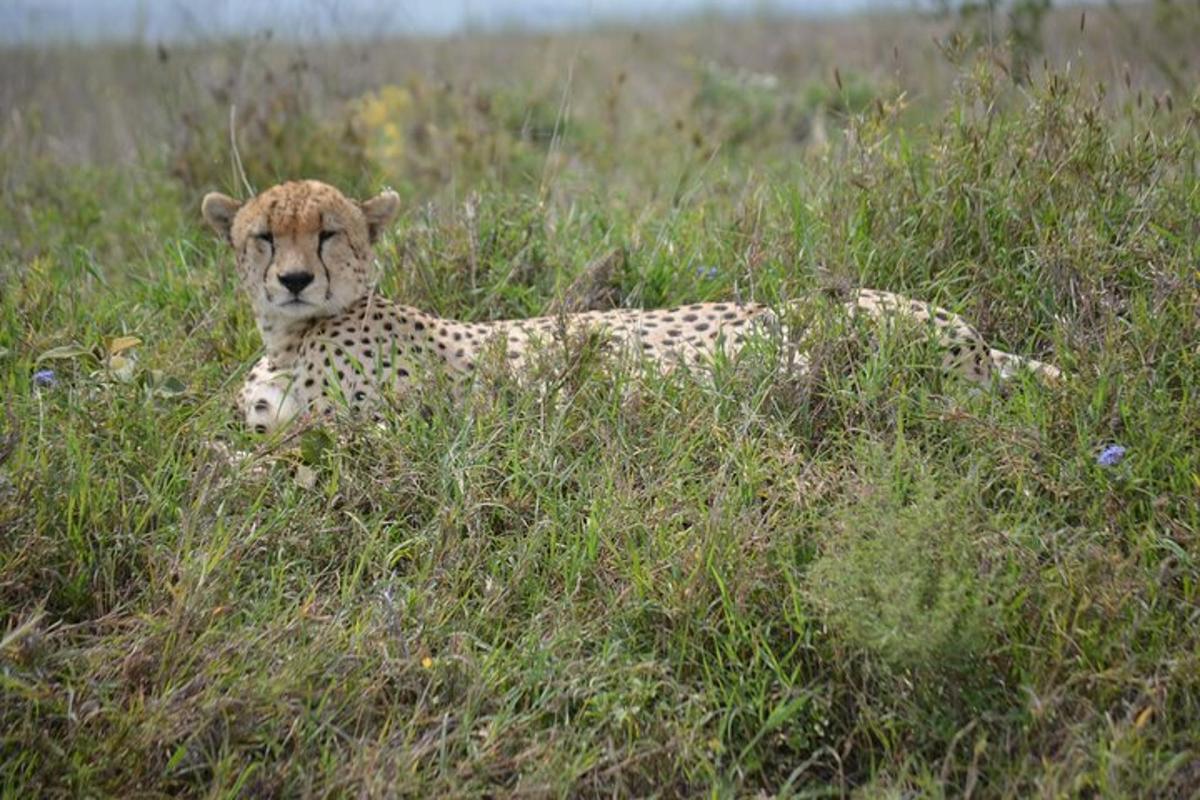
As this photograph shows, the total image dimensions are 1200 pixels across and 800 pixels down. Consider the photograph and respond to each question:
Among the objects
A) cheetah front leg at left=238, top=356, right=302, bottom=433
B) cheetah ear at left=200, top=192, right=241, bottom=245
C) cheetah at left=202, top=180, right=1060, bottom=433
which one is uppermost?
cheetah ear at left=200, top=192, right=241, bottom=245

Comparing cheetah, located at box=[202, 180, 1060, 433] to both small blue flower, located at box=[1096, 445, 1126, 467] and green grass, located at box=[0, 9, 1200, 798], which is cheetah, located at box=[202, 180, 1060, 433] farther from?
small blue flower, located at box=[1096, 445, 1126, 467]

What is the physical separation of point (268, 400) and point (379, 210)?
61 cm

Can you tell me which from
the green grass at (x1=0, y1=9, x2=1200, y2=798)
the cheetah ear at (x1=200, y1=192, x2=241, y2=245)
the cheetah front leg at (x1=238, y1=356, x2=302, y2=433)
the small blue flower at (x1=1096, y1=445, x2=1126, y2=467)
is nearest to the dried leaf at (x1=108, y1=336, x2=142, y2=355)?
the green grass at (x1=0, y1=9, x2=1200, y2=798)

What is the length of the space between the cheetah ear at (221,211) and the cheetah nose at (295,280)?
1.11 ft

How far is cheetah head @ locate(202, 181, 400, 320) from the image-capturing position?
12.3 feet

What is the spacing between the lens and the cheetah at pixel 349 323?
358 cm

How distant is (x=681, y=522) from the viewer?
2.99m

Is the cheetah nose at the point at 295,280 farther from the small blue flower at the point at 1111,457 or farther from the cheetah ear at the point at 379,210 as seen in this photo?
the small blue flower at the point at 1111,457

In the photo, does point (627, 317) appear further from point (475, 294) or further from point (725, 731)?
point (725, 731)

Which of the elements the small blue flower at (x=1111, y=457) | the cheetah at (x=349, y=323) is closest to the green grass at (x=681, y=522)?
the small blue flower at (x=1111, y=457)

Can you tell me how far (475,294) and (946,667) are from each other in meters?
2.15

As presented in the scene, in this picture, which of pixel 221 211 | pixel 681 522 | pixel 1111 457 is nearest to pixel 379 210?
pixel 221 211

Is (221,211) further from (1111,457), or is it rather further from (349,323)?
(1111,457)

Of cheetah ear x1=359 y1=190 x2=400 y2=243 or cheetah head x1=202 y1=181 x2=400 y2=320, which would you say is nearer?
cheetah head x1=202 y1=181 x2=400 y2=320
